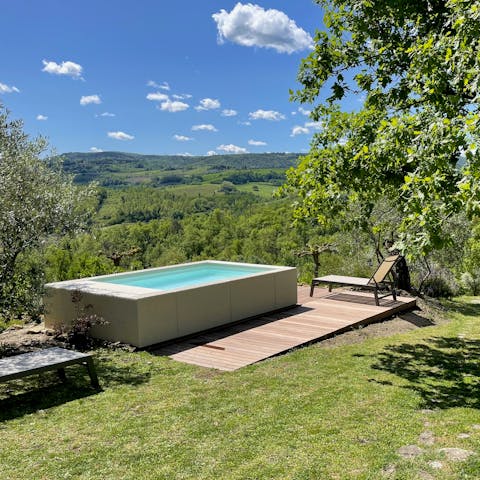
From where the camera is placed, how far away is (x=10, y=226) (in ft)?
22.2

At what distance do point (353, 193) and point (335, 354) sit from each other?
2.45 metres

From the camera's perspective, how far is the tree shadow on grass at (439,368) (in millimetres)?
5355

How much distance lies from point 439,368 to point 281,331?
2.90 metres

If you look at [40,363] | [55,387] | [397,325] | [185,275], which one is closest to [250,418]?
[40,363]

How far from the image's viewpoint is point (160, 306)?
796 cm

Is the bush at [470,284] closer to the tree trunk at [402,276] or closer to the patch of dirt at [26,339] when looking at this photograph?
the tree trunk at [402,276]

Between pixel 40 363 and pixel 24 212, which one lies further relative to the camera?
pixel 24 212

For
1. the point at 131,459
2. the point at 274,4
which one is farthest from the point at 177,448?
the point at 274,4

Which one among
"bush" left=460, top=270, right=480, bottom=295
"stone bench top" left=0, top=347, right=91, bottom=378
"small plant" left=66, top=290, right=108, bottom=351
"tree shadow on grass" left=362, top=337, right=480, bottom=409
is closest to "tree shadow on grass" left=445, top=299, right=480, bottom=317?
"tree shadow on grass" left=362, top=337, right=480, bottom=409

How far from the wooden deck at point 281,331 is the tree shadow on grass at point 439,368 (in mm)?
1430

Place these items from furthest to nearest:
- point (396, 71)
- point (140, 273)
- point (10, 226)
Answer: point (140, 273)
point (396, 71)
point (10, 226)

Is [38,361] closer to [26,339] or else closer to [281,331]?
[26,339]

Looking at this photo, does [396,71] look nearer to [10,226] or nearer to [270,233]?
[10,226]

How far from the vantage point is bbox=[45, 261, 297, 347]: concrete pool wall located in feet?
25.5
